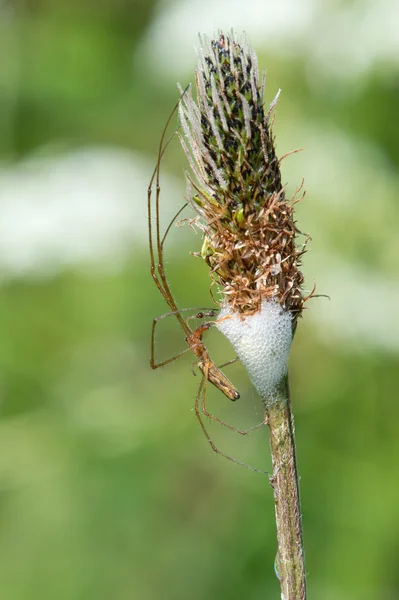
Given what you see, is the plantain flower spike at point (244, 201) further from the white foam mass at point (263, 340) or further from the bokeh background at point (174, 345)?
the bokeh background at point (174, 345)

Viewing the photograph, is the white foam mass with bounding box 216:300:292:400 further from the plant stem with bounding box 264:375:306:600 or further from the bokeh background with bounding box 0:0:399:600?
the bokeh background with bounding box 0:0:399:600

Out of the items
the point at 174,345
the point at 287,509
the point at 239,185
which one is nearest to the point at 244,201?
the point at 239,185

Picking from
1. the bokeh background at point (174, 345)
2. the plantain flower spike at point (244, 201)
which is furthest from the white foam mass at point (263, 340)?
the bokeh background at point (174, 345)

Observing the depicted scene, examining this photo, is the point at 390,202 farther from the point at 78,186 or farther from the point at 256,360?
the point at 256,360

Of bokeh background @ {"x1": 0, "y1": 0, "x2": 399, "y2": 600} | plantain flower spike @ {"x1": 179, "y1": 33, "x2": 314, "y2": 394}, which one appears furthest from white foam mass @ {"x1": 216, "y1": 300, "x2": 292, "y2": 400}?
bokeh background @ {"x1": 0, "y1": 0, "x2": 399, "y2": 600}

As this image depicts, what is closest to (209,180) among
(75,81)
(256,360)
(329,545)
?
(256,360)

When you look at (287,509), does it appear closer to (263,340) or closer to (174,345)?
(263,340)
